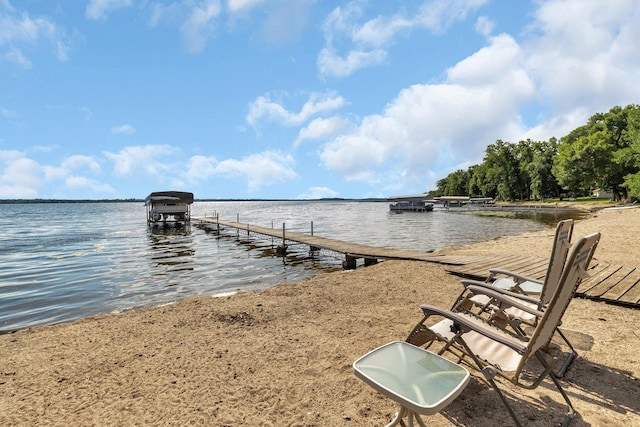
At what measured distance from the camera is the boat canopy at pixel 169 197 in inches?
1324

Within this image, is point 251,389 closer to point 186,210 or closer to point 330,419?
point 330,419

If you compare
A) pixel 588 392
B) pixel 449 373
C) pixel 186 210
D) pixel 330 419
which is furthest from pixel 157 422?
pixel 186 210

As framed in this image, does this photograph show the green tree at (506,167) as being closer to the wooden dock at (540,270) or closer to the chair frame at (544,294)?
the wooden dock at (540,270)

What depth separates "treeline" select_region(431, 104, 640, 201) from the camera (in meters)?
40.8

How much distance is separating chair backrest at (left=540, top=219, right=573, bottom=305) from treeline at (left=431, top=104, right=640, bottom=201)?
124 ft

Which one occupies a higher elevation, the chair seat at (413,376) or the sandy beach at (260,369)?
the chair seat at (413,376)

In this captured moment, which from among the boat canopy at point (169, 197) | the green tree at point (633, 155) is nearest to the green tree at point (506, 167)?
the green tree at point (633, 155)

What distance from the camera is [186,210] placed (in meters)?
35.8

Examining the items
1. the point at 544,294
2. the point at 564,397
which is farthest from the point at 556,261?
the point at 564,397

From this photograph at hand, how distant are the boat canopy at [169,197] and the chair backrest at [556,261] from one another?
35.9 meters

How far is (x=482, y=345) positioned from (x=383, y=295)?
3596 mm

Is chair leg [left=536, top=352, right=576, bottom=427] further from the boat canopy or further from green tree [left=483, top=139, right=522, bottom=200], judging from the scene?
green tree [left=483, top=139, right=522, bottom=200]

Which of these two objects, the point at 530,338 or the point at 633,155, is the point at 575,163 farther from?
the point at 530,338

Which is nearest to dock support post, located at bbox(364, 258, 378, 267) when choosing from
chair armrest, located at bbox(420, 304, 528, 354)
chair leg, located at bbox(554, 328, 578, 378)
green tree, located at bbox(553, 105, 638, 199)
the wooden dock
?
the wooden dock
